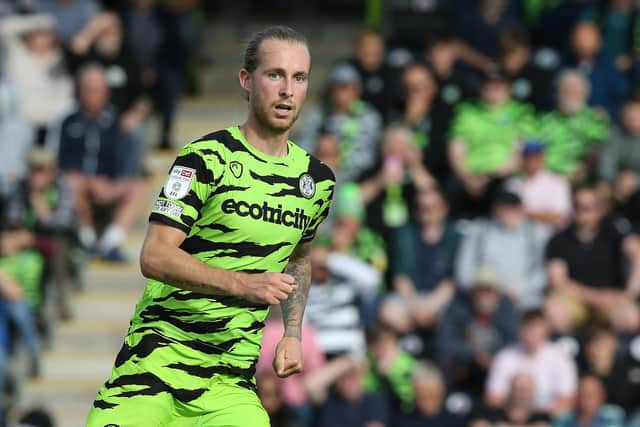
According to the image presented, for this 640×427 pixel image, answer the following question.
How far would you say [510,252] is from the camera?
11242 mm

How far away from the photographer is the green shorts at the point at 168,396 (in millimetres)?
5180

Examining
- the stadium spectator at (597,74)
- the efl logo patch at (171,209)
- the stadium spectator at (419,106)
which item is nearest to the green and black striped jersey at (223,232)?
the efl logo patch at (171,209)

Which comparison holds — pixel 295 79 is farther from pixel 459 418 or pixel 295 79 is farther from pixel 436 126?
pixel 436 126

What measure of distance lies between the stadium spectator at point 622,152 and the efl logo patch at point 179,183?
7.52 meters

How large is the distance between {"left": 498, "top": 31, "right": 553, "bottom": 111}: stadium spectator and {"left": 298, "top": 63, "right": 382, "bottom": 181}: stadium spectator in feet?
4.40

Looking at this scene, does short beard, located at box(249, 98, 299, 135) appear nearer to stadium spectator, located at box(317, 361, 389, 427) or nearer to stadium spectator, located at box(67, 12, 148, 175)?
stadium spectator, located at box(317, 361, 389, 427)

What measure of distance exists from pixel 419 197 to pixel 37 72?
4026 millimetres

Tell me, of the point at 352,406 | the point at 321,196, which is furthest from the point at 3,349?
the point at 321,196

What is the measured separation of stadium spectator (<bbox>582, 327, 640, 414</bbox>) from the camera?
418 inches

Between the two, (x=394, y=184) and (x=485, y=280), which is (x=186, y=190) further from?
(x=394, y=184)

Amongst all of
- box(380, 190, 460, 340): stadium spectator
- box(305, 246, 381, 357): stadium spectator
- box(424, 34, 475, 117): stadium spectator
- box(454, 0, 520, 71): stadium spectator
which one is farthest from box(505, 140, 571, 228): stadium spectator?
box(454, 0, 520, 71): stadium spectator

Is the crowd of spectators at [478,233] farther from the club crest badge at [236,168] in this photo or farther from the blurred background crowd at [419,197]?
the club crest badge at [236,168]

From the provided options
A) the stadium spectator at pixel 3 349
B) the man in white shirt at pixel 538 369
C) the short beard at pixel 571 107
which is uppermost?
the short beard at pixel 571 107

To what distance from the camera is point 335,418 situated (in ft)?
33.3
